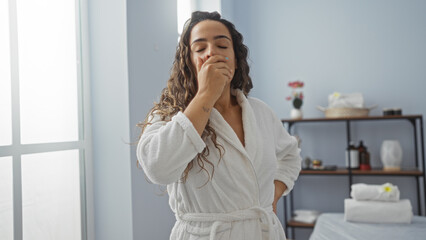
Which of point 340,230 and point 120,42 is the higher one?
point 120,42

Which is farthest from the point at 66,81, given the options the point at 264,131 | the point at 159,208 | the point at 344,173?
the point at 344,173

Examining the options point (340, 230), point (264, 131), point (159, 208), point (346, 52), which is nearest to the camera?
point (264, 131)

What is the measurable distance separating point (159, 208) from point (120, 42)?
32.0 inches

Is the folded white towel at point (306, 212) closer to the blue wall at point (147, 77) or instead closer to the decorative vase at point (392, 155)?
the decorative vase at point (392, 155)

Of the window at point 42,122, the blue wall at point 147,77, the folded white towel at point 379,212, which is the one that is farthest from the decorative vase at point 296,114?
the window at point 42,122

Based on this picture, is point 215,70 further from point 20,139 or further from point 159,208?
point 159,208

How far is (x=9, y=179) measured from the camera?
1.11 meters

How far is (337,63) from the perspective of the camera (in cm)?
308

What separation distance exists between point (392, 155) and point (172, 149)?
2472 millimetres

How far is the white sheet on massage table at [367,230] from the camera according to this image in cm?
190

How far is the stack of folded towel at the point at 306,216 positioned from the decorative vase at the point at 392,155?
0.69 m

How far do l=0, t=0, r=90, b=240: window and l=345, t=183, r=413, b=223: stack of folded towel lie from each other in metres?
1.66

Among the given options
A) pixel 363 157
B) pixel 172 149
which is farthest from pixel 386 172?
pixel 172 149

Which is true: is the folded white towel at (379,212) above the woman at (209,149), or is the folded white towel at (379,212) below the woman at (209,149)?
below
